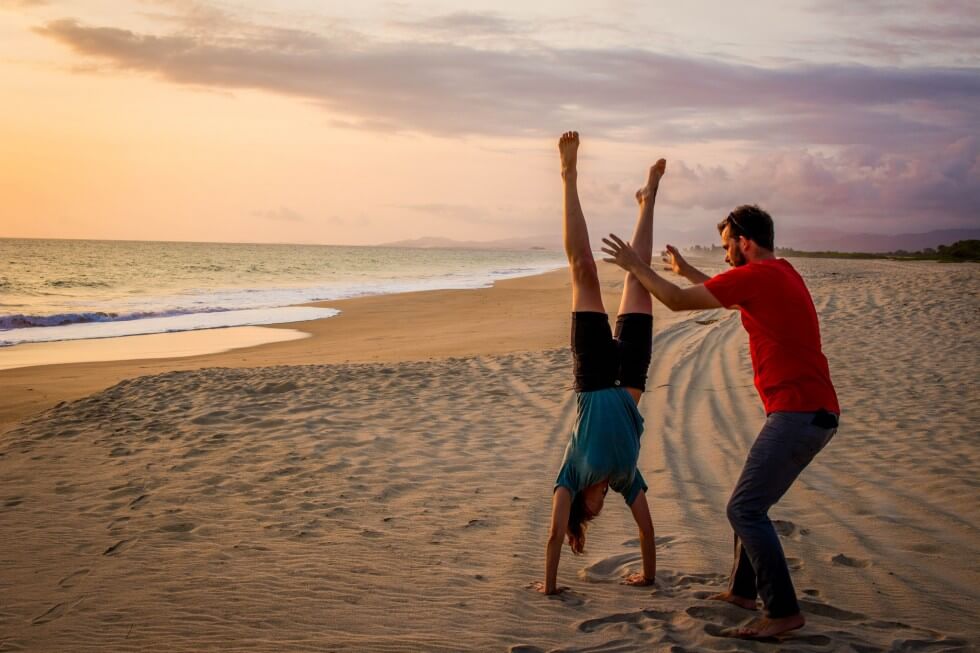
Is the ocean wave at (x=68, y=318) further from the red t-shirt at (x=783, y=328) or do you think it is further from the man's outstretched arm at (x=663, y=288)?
the red t-shirt at (x=783, y=328)

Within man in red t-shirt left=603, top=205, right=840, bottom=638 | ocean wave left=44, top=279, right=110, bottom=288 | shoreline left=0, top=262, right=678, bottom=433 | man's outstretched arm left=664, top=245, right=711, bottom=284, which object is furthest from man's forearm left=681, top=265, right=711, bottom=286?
ocean wave left=44, top=279, right=110, bottom=288

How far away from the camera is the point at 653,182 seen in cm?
467

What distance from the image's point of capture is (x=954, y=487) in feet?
21.2

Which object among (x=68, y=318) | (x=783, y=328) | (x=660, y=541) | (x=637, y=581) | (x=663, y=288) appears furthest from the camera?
(x=68, y=318)

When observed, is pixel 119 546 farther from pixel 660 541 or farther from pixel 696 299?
pixel 696 299

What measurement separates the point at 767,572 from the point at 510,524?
233cm

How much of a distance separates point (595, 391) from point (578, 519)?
0.80 meters

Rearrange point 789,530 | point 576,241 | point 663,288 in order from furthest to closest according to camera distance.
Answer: point 789,530, point 576,241, point 663,288

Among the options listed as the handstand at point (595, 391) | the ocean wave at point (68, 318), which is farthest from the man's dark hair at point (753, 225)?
the ocean wave at point (68, 318)

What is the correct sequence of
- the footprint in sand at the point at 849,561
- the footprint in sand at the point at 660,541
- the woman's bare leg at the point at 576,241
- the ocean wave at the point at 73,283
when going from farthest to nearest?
the ocean wave at the point at 73,283, the footprint in sand at the point at 660,541, the footprint in sand at the point at 849,561, the woman's bare leg at the point at 576,241

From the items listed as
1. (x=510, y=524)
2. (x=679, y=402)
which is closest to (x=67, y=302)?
(x=679, y=402)

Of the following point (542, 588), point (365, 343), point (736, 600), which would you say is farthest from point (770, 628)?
point (365, 343)

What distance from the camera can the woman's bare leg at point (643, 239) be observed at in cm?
418

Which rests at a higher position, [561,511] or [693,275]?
[693,275]
